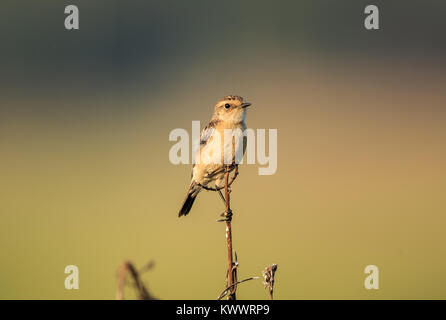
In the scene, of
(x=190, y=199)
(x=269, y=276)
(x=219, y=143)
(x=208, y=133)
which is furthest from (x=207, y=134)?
(x=269, y=276)

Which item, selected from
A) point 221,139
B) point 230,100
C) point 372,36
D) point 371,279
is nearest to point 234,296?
point 221,139

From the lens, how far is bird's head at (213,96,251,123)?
423 cm

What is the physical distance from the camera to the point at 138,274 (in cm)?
143

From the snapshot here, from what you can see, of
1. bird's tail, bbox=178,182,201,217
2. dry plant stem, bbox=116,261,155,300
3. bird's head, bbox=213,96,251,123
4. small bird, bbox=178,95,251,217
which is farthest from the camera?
bird's tail, bbox=178,182,201,217

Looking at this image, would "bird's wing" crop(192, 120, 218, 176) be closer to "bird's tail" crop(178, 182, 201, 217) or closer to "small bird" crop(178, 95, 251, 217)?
"small bird" crop(178, 95, 251, 217)

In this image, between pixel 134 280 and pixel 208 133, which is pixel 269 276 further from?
pixel 208 133

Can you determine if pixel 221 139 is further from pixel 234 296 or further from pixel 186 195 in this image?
pixel 234 296

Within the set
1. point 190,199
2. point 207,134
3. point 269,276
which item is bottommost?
point 269,276

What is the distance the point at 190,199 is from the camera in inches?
182

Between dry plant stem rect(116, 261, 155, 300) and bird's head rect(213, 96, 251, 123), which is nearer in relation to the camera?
dry plant stem rect(116, 261, 155, 300)

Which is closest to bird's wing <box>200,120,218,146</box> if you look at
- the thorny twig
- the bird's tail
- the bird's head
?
the bird's head

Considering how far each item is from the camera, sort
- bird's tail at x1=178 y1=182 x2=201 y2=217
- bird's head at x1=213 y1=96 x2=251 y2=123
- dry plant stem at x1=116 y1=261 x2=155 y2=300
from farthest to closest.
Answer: bird's tail at x1=178 y1=182 x2=201 y2=217 → bird's head at x1=213 y1=96 x2=251 y2=123 → dry plant stem at x1=116 y1=261 x2=155 y2=300

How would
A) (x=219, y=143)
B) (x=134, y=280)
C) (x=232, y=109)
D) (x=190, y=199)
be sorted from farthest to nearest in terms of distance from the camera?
(x=190, y=199) < (x=232, y=109) < (x=219, y=143) < (x=134, y=280)

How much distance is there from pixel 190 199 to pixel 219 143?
0.85m
